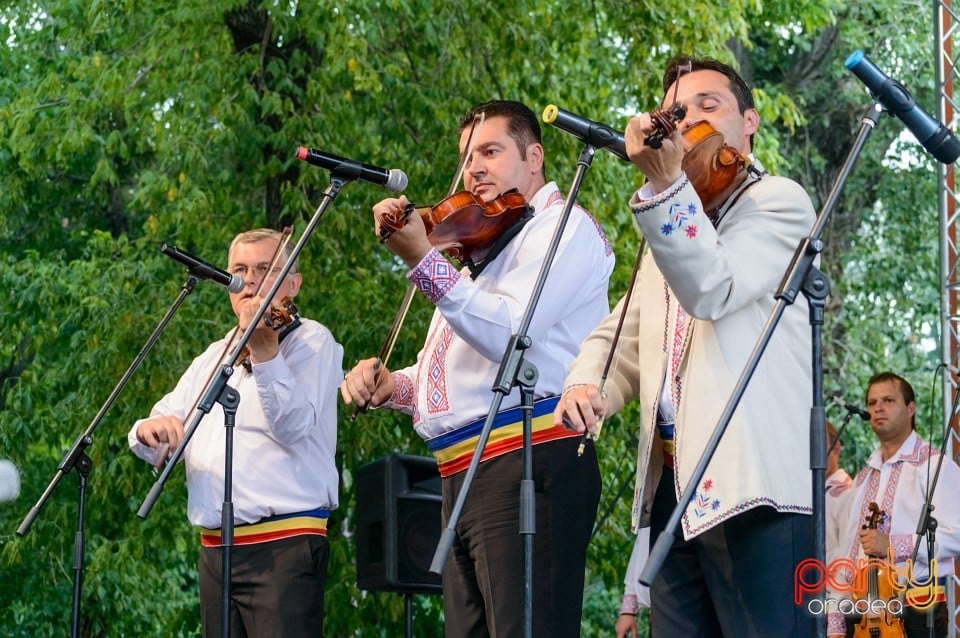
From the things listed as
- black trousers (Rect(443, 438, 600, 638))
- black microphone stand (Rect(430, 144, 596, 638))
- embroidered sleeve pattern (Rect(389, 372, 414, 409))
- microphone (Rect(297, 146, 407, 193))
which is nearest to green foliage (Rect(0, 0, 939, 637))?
embroidered sleeve pattern (Rect(389, 372, 414, 409))

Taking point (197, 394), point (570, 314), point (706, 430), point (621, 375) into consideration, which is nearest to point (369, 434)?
point (197, 394)

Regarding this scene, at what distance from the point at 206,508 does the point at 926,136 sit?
2609mm

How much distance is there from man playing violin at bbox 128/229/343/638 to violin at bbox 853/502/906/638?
2732mm

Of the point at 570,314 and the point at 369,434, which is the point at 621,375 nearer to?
the point at 570,314

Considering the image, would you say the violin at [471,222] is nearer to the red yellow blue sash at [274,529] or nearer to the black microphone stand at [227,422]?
the black microphone stand at [227,422]

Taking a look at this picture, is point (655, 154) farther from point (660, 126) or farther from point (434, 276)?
point (434, 276)

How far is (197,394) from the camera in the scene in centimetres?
470

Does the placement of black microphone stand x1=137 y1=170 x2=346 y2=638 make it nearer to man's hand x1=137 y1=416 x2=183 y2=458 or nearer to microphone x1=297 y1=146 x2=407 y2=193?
microphone x1=297 y1=146 x2=407 y2=193

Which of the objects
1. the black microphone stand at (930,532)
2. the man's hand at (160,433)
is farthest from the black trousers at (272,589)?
Answer: the black microphone stand at (930,532)

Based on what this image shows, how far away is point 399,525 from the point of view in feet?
17.6

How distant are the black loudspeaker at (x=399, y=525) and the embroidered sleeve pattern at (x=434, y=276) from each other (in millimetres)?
2244

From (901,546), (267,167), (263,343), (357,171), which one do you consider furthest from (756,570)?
(267,167)

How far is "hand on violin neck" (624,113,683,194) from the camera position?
2.50 m

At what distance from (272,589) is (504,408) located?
1.23m
